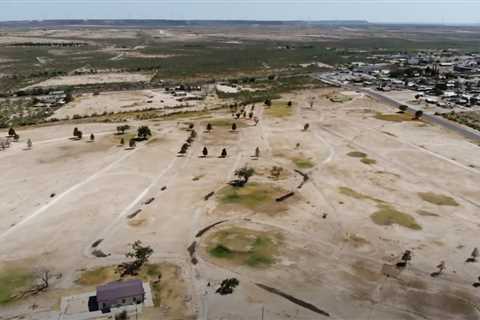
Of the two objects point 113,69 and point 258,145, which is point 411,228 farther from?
point 113,69

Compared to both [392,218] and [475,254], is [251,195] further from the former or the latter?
[475,254]

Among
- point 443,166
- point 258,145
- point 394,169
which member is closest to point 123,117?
point 258,145

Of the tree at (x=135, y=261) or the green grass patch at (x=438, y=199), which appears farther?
the green grass patch at (x=438, y=199)

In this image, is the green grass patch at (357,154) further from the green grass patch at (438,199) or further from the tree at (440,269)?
the tree at (440,269)

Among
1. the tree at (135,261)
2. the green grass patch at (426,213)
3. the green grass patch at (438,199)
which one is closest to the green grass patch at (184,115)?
the green grass patch at (438,199)

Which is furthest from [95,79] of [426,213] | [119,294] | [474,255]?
[474,255]

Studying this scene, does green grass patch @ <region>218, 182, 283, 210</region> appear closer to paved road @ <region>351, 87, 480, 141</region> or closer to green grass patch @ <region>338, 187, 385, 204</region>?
green grass patch @ <region>338, 187, 385, 204</region>
